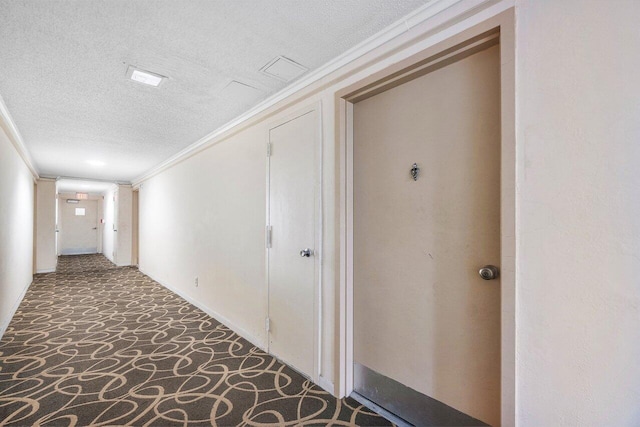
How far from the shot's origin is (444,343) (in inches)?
65.7

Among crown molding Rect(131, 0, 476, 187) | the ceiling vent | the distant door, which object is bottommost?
the distant door

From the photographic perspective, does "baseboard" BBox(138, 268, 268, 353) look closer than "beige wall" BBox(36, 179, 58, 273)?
Yes

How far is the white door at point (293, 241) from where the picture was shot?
238cm

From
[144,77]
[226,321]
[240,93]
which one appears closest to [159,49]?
[144,77]

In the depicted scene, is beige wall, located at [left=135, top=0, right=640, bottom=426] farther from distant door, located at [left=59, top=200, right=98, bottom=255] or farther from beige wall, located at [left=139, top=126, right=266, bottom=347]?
distant door, located at [left=59, top=200, right=98, bottom=255]

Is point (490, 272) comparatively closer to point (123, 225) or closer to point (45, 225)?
point (123, 225)

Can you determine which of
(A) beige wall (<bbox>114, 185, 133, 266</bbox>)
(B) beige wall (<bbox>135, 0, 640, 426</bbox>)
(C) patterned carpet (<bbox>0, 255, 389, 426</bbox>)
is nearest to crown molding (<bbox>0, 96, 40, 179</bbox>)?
(C) patterned carpet (<bbox>0, 255, 389, 426</bbox>)

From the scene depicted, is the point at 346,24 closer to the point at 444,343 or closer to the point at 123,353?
the point at 444,343

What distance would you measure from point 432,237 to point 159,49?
213 cm

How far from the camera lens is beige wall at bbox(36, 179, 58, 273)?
23.5 ft

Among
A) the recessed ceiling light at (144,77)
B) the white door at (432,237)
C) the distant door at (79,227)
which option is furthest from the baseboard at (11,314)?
the distant door at (79,227)

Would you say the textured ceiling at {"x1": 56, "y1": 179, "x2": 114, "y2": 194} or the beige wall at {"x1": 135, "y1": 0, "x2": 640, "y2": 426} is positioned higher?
the textured ceiling at {"x1": 56, "y1": 179, "x2": 114, "y2": 194}

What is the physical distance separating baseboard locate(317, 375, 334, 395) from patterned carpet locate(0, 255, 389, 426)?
40 millimetres

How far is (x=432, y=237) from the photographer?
1.73 metres
